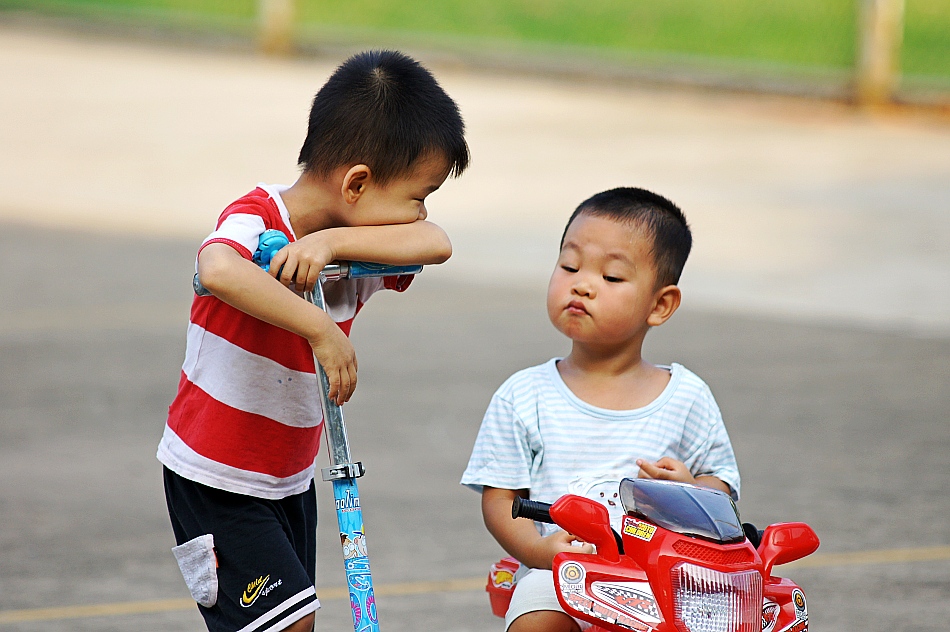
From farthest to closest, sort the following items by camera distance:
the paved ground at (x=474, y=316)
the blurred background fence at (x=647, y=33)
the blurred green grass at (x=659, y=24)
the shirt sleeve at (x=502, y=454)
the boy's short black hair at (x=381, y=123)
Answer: the blurred green grass at (x=659, y=24) < the blurred background fence at (x=647, y=33) < the paved ground at (x=474, y=316) < the shirt sleeve at (x=502, y=454) < the boy's short black hair at (x=381, y=123)

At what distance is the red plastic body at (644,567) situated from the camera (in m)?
2.19

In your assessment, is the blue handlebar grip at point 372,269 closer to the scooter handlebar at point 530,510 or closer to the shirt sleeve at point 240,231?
the shirt sleeve at point 240,231

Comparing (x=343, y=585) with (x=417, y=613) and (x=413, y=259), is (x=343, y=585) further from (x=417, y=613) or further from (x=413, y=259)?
(x=413, y=259)

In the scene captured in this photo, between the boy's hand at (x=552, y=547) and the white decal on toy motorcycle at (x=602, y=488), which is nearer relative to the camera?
the boy's hand at (x=552, y=547)

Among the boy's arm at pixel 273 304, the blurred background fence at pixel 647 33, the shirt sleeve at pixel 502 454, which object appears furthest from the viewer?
the blurred background fence at pixel 647 33

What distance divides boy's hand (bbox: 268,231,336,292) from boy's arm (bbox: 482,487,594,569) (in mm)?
587

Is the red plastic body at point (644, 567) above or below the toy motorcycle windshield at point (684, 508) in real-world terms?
below

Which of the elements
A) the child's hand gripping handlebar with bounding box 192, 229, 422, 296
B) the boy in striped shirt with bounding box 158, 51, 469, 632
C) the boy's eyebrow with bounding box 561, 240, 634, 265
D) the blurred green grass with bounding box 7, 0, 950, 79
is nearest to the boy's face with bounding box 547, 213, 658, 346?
Answer: the boy's eyebrow with bounding box 561, 240, 634, 265

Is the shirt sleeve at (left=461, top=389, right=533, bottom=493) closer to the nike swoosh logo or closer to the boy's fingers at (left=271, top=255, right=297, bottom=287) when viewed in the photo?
the nike swoosh logo

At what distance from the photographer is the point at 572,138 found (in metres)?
12.4

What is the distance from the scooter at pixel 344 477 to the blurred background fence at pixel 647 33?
1156 cm

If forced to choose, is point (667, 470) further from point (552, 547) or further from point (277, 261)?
point (277, 261)

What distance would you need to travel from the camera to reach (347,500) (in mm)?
2494

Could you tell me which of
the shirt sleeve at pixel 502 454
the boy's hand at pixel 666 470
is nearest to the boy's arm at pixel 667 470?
the boy's hand at pixel 666 470
